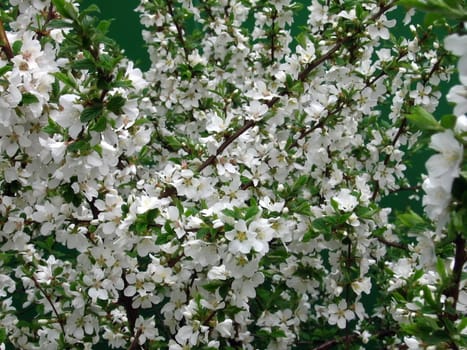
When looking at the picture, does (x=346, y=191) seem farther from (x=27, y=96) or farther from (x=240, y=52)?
(x=240, y=52)

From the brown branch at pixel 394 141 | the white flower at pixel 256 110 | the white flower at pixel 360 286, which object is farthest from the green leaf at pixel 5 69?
the brown branch at pixel 394 141

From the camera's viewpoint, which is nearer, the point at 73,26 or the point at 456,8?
the point at 456,8

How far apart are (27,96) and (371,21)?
52.6 inches

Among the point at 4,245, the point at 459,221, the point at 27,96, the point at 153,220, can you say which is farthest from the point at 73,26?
the point at 459,221

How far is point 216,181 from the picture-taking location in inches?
83.5

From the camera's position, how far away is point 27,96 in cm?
159

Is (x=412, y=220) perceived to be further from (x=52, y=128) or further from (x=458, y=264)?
(x=52, y=128)

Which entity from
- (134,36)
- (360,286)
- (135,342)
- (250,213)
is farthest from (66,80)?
(134,36)

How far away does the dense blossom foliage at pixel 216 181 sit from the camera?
1.52m

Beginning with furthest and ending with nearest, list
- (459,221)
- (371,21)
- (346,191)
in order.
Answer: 1. (371,21)
2. (346,191)
3. (459,221)

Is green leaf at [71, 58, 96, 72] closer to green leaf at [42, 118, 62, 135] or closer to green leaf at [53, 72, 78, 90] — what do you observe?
green leaf at [53, 72, 78, 90]

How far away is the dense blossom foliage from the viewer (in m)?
1.52

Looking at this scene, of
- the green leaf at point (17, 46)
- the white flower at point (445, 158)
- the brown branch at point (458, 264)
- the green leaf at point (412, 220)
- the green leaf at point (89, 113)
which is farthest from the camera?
the green leaf at point (17, 46)

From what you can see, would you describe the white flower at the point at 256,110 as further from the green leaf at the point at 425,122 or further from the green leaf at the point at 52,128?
the green leaf at the point at 425,122
